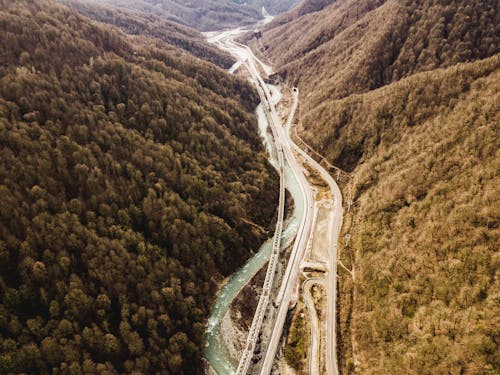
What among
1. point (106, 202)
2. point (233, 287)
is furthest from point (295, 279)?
point (106, 202)

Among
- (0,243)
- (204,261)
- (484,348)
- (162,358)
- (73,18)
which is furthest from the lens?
(73,18)

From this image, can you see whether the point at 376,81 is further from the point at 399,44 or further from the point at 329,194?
the point at 329,194

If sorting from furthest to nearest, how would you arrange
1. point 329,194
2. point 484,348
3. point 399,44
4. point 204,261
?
point 399,44 < point 329,194 < point 204,261 < point 484,348

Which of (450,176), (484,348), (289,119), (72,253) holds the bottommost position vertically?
(484,348)

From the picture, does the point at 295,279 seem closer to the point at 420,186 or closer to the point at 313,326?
the point at 313,326

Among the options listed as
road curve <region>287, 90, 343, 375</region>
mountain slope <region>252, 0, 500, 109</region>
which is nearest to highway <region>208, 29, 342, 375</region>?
road curve <region>287, 90, 343, 375</region>

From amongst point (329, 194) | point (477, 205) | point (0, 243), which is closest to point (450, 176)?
point (477, 205)
